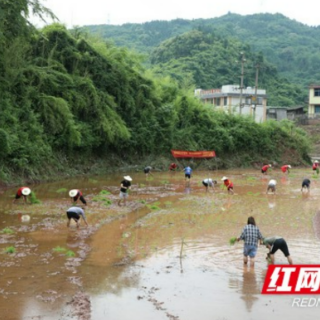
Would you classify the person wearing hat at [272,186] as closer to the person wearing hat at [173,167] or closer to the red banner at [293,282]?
the person wearing hat at [173,167]

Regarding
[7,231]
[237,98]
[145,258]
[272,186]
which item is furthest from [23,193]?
[237,98]

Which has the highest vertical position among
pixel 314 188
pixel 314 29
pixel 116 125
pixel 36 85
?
pixel 314 29

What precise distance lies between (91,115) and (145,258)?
962 inches

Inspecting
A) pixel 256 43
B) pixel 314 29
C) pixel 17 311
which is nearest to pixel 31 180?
pixel 17 311

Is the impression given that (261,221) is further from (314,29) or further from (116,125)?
(314,29)

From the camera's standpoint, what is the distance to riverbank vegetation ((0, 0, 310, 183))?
86.7ft

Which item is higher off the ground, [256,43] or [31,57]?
[256,43]

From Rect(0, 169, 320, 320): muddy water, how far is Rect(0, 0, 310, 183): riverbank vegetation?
7055 millimetres

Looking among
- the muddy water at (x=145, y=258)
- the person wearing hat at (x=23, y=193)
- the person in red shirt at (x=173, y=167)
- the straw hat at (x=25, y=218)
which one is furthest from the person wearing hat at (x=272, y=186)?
the straw hat at (x=25, y=218)

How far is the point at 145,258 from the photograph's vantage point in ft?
40.3

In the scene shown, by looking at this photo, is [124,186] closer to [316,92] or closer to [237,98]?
[237,98]

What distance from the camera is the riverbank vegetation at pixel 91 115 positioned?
26422mm

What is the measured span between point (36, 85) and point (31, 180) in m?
7.67

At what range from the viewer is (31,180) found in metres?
27.0
